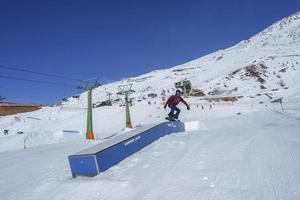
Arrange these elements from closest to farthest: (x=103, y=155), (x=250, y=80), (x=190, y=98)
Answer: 1. (x=103, y=155)
2. (x=190, y=98)
3. (x=250, y=80)

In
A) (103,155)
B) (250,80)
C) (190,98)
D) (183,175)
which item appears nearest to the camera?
(183,175)

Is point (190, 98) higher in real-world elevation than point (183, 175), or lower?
higher

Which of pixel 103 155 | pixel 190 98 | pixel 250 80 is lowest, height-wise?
pixel 103 155

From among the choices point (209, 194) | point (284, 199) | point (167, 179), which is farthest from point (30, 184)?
point (284, 199)

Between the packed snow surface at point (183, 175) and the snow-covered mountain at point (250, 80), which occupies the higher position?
the snow-covered mountain at point (250, 80)

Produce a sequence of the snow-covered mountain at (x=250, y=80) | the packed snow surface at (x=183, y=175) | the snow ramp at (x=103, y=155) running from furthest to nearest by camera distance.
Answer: the snow-covered mountain at (x=250, y=80), the snow ramp at (x=103, y=155), the packed snow surface at (x=183, y=175)

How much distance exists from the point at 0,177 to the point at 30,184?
1.91 m

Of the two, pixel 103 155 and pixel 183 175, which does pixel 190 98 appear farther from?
pixel 183 175

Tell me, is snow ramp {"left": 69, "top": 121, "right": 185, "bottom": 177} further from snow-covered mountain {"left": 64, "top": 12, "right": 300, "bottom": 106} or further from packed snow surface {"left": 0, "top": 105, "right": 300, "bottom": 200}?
snow-covered mountain {"left": 64, "top": 12, "right": 300, "bottom": 106}

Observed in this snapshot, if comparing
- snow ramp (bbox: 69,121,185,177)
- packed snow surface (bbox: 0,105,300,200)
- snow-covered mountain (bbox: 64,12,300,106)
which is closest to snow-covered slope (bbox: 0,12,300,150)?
snow-covered mountain (bbox: 64,12,300,106)


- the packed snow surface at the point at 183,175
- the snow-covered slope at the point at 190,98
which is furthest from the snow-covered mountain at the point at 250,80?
the packed snow surface at the point at 183,175

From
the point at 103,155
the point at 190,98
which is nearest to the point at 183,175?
the point at 103,155

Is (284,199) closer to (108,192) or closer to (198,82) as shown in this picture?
(108,192)

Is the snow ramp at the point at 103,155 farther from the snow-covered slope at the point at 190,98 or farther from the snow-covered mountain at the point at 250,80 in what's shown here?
the snow-covered mountain at the point at 250,80
